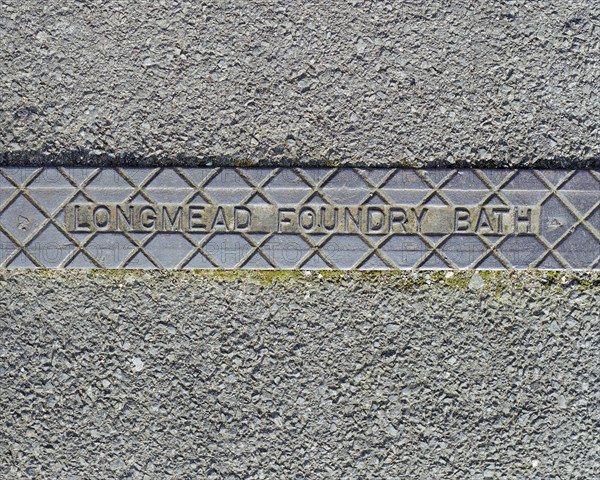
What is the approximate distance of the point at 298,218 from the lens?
2209 millimetres

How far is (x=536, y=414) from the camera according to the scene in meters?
2.22

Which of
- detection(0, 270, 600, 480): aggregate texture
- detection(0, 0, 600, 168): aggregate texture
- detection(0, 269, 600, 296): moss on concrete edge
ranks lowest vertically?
detection(0, 270, 600, 480): aggregate texture

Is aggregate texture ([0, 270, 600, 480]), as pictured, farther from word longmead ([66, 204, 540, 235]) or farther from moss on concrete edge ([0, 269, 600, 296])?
word longmead ([66, 204, 540, 235])

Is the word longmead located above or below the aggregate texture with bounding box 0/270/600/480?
above

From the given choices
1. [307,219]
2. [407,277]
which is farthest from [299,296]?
[407,277]

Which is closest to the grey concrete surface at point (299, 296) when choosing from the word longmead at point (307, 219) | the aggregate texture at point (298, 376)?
the aggregate texture at point (298, 376)

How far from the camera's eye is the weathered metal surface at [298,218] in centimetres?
219

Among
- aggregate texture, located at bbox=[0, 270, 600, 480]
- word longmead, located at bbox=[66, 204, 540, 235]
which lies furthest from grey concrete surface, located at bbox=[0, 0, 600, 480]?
word longmead, located at bbox=[66, 204, 540, 235]

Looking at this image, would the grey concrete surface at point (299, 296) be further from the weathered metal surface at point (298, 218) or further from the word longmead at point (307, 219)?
the word longmead at point (307, 219)

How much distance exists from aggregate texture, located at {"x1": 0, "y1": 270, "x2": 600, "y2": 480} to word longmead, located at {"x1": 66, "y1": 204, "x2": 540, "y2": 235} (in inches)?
7.0

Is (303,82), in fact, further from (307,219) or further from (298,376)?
(298,376)

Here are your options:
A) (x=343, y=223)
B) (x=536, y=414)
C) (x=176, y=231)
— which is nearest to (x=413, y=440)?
(x=536, y=414)

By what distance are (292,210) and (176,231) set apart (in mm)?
433

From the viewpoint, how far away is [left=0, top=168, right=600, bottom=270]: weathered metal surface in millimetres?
2191
